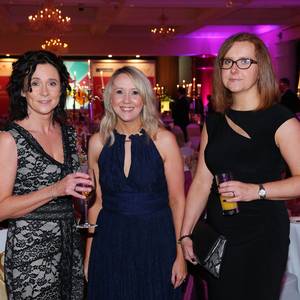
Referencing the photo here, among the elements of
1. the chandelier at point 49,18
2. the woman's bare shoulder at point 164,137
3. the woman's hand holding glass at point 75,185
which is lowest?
the woman's hand holding glass at point 75,185

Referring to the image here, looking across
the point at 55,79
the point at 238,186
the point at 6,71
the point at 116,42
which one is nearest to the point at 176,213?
the point at 238,186

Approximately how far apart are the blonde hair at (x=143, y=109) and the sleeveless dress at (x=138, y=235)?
100 mm

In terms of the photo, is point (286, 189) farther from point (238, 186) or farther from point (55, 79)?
point (55, 79)

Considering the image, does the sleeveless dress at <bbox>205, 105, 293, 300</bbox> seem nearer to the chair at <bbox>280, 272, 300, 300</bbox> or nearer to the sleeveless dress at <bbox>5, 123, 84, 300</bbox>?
the sleeveless dress at <bbox>5, 123, 84, 300</bbox>

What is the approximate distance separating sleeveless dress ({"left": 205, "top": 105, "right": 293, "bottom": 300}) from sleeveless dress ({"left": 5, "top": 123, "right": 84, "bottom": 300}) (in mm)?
764

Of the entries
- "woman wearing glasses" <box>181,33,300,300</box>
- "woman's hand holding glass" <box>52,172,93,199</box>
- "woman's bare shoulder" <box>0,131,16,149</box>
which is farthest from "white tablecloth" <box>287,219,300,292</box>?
"woman's bare shoulder" <box>0,131,16,149</box>

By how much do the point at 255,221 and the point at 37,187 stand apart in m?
1.02

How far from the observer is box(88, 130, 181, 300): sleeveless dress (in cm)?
252

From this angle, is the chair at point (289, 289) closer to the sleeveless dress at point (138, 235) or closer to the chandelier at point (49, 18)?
the sleeveless dress at point (138, 235)

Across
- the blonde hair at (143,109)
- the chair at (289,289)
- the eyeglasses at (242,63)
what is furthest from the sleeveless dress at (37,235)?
the chair at (289,289)

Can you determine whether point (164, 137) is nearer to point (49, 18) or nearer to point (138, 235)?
point (138, 235)

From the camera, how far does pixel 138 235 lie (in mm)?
2520

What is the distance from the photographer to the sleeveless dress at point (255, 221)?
221 centimetres

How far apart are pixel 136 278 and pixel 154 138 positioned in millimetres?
752
